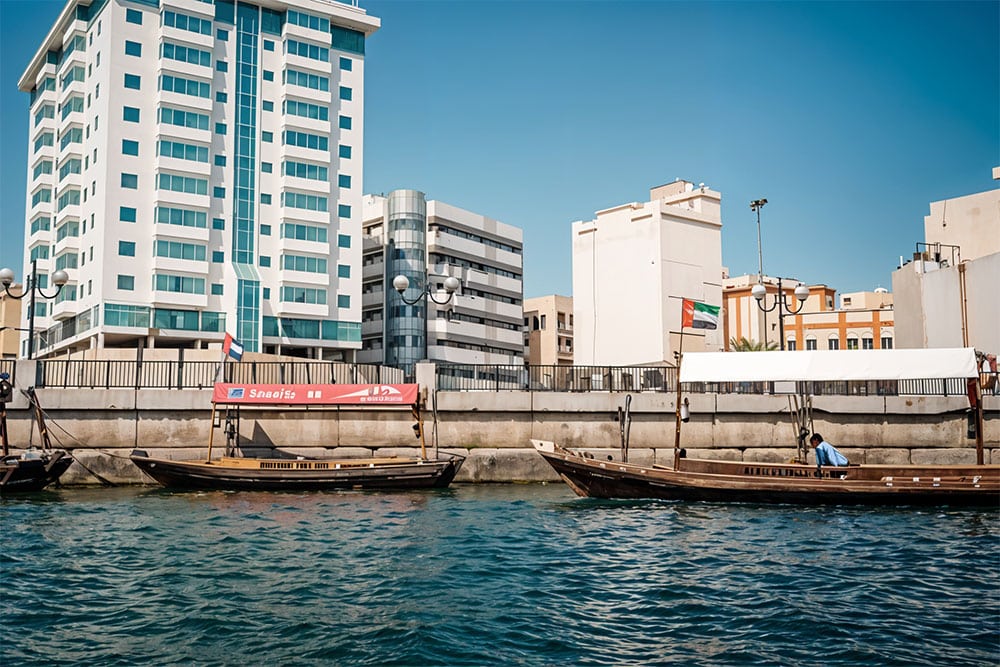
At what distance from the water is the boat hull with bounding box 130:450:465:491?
2.73 metres

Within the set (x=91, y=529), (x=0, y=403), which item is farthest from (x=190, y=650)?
(x=0, y=403)

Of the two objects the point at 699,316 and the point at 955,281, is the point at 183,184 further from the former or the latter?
the point at 955,281

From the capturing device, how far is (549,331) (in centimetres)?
8594

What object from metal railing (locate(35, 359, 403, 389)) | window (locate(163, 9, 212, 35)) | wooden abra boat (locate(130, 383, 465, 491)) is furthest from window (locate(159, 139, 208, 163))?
wooden abra boat (locate(130, 383, 465, 491))

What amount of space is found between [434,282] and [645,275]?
21598mm

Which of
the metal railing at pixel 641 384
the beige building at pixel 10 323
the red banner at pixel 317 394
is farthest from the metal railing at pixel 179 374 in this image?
the beige building at pixel 10 323

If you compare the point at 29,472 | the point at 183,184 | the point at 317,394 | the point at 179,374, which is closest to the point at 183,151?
the point at 183,184

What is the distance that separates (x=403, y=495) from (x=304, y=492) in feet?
9.14

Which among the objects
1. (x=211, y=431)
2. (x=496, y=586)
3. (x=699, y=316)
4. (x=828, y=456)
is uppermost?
(x=699, y=316)

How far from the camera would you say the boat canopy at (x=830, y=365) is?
23.3 meters

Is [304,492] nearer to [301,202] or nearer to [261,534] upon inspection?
[261,534]

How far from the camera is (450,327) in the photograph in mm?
73875

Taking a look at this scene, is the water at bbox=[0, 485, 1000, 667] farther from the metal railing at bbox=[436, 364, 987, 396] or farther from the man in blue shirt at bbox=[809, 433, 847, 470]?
the metal railing at bbox=[436, 364, 987, 396]

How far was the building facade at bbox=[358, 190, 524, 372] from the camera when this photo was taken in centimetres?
7119
